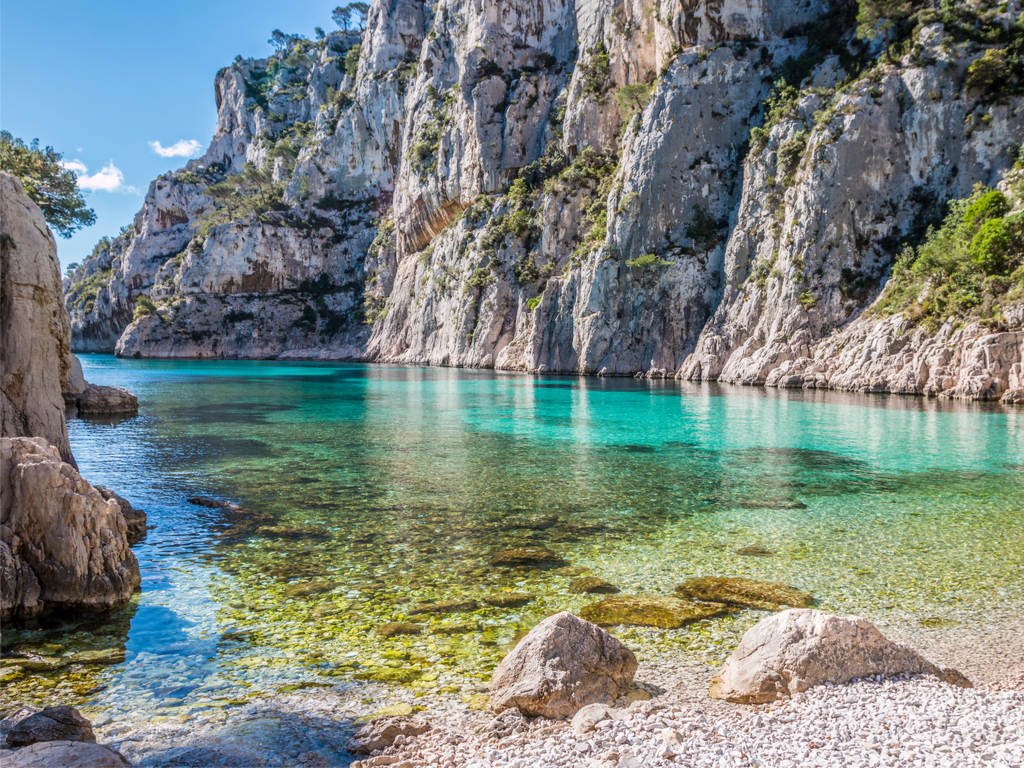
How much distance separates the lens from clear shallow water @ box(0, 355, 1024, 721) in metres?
6.46

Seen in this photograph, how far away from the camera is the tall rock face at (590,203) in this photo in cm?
4050

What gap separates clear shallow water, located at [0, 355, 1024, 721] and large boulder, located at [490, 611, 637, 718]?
78cm

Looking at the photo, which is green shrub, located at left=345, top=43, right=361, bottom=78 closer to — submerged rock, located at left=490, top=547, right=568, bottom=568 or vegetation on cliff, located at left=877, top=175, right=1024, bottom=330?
vegetation on cliff, located at left=877, top=175, right=1024, bottom=330

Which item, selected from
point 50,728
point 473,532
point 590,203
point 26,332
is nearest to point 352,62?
point 590,203

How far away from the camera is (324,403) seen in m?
33.5

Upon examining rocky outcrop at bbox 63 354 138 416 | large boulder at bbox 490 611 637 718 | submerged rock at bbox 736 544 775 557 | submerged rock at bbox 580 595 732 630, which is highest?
rocky outcrop at bbox 63 354 138 416

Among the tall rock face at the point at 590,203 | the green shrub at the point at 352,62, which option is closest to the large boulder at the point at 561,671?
the tall rock face at the point at 590,203

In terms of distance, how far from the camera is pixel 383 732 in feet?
16.1

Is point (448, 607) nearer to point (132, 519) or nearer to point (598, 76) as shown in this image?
point (132, 519)

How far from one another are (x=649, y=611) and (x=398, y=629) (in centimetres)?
286

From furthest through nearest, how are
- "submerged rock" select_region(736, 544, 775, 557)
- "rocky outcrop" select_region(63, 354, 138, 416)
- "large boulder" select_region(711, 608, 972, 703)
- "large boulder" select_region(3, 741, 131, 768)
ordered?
"rocky outcrop" select_region(63, 354, 138, 416) → "submerged rock" select_region(736, 544, 775, 557) → "large boulder" select_region(711, 608, 972, 703) → "large boulder" select_region(3, 741, 131, 768)

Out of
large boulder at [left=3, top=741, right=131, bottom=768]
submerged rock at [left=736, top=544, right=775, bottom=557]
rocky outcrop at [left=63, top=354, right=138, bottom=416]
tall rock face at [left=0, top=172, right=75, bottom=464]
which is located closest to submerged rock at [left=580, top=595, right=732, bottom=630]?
submerged rock at [left=736, top=544, right=775, bottom=557]

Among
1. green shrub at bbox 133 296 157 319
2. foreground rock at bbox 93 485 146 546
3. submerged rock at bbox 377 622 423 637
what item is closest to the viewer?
submerged rock at bbox 377 622 423 637

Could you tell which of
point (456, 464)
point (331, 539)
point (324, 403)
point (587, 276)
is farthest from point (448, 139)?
point (331, 539)
